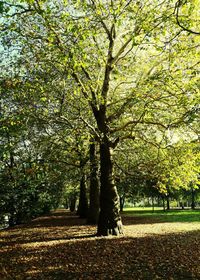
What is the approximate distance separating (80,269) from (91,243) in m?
4.64

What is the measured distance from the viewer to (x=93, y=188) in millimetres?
22594

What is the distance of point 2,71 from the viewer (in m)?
20.3

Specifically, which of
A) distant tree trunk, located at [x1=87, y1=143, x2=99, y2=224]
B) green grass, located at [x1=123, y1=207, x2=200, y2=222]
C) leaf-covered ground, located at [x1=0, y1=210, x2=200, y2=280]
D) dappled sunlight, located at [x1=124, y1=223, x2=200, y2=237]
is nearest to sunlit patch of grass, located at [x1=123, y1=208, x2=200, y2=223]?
green grass, located at [x1=123, y1=207, x2=200, y2=222]

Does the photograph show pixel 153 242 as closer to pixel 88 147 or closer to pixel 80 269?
pixel 80 269

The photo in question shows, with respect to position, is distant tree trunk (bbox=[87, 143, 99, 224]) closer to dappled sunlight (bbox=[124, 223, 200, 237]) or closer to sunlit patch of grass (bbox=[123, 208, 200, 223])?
dappled sunlight (bbox=[124, 223, 200, 237])

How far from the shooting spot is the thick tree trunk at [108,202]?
16.4 meters

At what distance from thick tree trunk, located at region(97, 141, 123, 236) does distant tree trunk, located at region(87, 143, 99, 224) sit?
3.75 meters

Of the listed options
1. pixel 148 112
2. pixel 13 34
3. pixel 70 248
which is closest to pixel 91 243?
pixel 70 248

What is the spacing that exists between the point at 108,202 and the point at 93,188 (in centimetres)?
600

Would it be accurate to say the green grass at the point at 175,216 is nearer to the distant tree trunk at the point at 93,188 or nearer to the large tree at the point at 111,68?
the distant tree trunk at the point at 93,188

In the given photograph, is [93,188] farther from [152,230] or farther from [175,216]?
[175,216]

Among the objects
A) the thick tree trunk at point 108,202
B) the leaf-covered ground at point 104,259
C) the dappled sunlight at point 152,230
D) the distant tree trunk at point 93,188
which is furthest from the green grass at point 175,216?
the leaf-covered ground at point 104,259

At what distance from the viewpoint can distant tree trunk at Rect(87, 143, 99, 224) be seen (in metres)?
21.8

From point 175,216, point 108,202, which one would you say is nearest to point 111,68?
point 108,202
